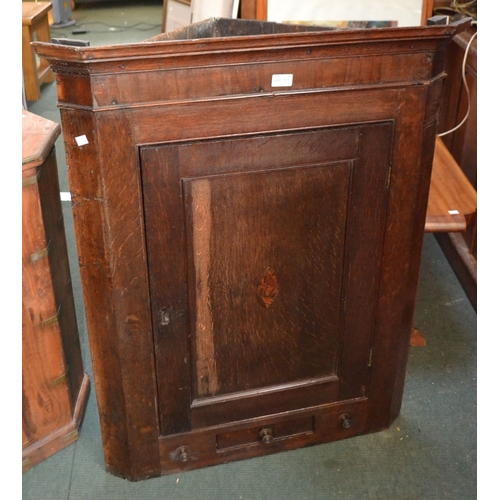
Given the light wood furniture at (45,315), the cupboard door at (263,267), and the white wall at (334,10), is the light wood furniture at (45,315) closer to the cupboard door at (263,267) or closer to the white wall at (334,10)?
the cupboard door at (263,267)

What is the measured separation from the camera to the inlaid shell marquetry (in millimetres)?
1936

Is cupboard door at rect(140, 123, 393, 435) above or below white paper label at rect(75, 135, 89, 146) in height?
below

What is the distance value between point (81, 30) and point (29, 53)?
2.16 metres

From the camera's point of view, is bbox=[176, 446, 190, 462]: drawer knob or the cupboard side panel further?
bbox=[176, 446, 190, 462]: drawer knob

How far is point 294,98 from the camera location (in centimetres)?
167

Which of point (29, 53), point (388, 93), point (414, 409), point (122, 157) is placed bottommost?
point (414, 409)

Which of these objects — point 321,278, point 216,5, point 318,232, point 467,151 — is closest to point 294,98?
point 318,232

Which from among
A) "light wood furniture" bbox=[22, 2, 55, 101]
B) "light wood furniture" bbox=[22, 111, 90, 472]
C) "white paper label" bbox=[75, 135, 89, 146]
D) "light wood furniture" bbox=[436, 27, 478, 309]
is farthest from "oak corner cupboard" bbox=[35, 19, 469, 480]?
"light wood furniture" bbox=[22, 2, 55, 101]

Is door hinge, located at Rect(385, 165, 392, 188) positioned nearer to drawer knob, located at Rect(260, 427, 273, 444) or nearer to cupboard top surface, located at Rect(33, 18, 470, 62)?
cupboard top surface, located at Rect(33, 18, 470, 62)

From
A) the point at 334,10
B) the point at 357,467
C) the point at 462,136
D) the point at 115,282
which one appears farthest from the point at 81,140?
the point at 462,136

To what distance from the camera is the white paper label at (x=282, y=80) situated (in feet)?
5.36

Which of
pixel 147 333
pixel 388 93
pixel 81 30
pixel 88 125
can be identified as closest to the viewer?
pixel 88 125

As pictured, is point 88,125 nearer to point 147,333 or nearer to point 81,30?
point 147,333

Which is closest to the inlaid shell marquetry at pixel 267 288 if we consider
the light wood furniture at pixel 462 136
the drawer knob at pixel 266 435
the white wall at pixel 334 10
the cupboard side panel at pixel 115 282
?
the cupboard side panel at pixel 115 282
